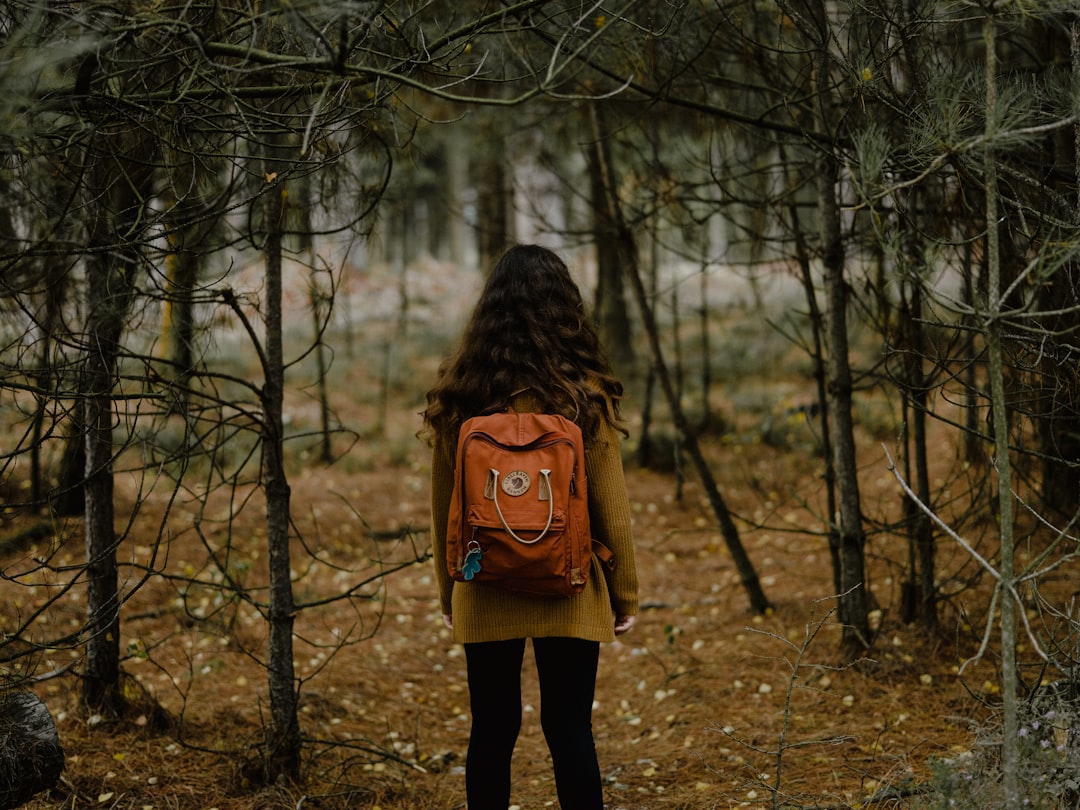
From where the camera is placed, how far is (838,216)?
4.59 m

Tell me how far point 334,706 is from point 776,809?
9.22 feet

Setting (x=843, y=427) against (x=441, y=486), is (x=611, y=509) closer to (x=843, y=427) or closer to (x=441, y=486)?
(x=441, y=486)

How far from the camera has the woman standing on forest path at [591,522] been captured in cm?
270

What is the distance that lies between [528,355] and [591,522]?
0.57 m

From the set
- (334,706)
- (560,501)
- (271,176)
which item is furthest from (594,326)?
(334,706)

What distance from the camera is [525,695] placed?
18.0 ft

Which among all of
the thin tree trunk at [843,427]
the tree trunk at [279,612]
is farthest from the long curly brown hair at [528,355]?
the thin tree trunk at [843,427]

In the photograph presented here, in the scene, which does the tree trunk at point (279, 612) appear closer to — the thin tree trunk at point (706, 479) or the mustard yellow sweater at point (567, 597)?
the mustard yellow sweater at point (567, 597)

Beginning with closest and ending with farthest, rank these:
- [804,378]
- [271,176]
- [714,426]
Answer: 1. [271,176]
2. [714,426]
3. [804,378]

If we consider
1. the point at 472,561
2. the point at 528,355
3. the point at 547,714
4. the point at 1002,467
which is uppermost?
the point at 528,355

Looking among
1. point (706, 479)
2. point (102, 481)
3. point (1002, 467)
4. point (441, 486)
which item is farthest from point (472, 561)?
point (706, 479)

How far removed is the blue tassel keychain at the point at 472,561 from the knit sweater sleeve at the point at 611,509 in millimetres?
418

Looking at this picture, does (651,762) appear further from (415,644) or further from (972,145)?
(972,145)

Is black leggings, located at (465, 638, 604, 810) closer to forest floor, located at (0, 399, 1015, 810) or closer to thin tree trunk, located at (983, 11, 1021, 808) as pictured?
forest floor, located at (0, 399, 1015, 810)
